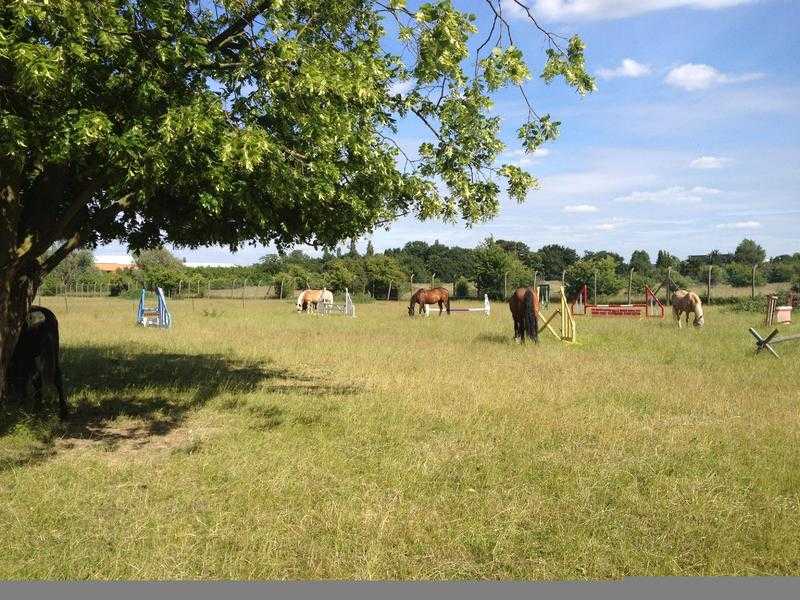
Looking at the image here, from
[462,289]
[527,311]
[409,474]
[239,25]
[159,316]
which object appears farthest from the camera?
[462,289]

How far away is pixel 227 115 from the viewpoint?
5891 mm

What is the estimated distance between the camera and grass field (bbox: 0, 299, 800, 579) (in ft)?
13.6

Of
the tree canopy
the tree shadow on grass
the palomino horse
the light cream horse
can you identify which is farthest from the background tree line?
the tree canopy

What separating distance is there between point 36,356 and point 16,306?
3.49ft

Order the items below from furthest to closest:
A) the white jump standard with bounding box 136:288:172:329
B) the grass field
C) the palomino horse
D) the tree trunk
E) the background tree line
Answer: the background tree line
the palomino horse
the white jump standard with bounding box 136:288:172:329
the tree trunk
the grass field

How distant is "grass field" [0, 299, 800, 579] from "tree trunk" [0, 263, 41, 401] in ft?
2.82

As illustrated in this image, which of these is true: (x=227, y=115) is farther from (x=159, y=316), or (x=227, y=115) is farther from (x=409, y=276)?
(x=409, y=276)

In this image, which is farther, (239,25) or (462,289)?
(462,289)

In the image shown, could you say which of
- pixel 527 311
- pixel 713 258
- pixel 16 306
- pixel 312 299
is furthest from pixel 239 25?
pixel 713 258

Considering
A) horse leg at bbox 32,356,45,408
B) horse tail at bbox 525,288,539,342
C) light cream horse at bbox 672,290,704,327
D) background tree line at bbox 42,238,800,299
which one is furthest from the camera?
background tree line at bbox 42,238,800,299

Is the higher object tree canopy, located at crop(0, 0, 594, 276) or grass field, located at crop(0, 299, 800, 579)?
tree canopy, located at crop(0, 0, 594, 276)

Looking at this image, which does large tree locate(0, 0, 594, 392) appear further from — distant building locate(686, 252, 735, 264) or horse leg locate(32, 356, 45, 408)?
distant building locate(686, 252, 735, 264)

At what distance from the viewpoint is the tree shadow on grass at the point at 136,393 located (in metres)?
7.29

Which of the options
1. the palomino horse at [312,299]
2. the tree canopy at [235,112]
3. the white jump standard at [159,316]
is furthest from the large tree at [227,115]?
the palomino horse at [312,299]
